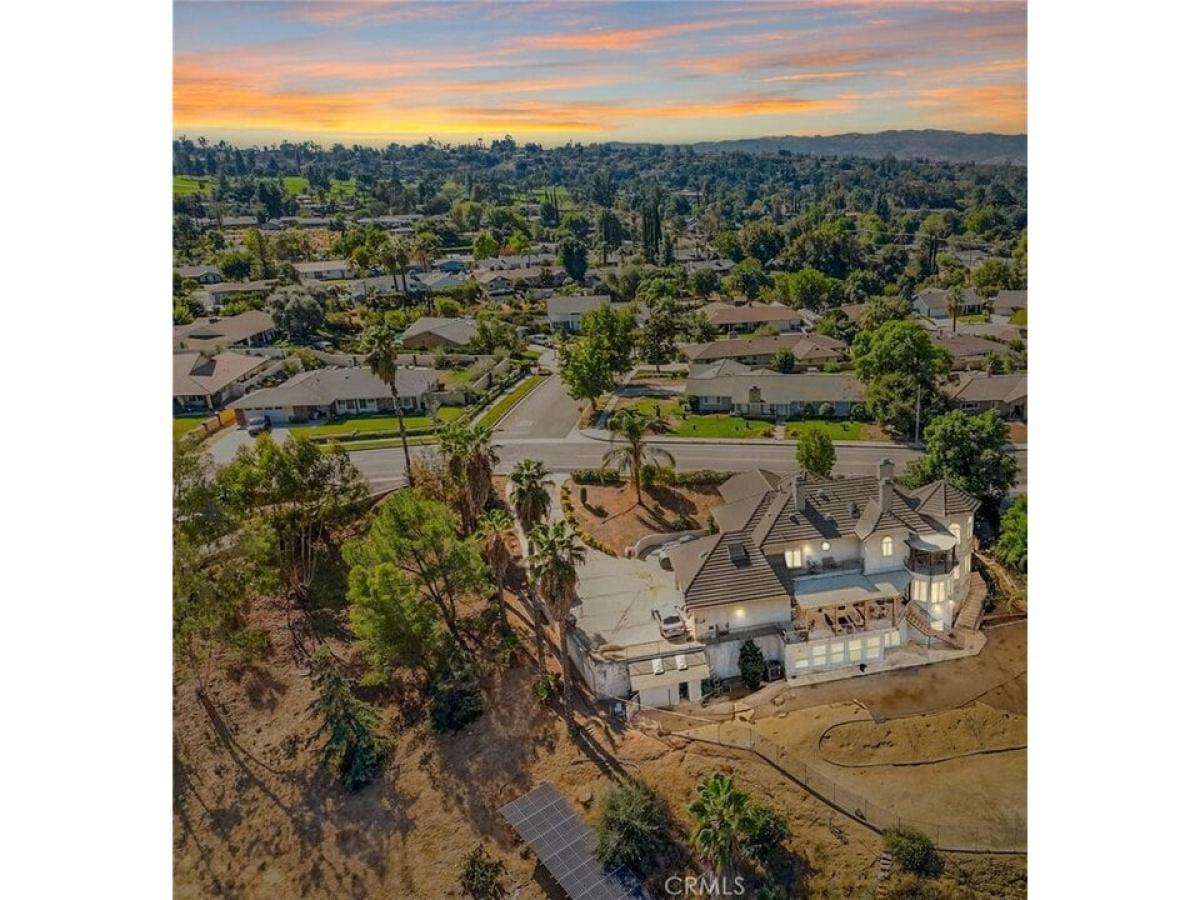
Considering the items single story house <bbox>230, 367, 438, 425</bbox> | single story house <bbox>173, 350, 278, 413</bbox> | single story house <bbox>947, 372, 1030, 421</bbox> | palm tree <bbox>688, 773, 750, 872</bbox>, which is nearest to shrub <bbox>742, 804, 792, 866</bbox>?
palm tree <bbox>688, 773, 750, 872</bbox>

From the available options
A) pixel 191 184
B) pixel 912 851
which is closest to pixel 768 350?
pixel 912 851

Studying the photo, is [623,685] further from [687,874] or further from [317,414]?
[317,414]

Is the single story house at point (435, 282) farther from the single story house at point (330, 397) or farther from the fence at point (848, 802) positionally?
the fence at point (848, 802)

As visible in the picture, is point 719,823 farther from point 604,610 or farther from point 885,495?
point 885,495

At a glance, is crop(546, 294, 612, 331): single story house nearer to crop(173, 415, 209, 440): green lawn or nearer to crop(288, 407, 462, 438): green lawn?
crop(288, 407, 462, 438): green lawn

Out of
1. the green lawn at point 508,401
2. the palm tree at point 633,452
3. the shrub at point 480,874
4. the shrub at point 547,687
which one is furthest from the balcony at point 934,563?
the green lawn at point 508,401
